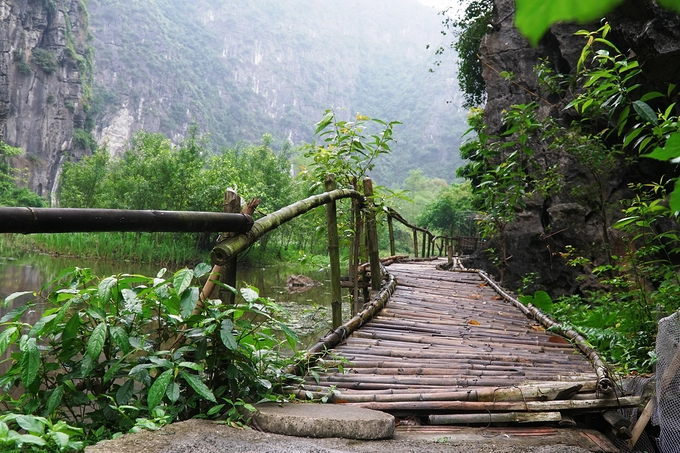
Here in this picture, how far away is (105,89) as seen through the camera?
59.6 meters

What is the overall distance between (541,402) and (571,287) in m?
6.36

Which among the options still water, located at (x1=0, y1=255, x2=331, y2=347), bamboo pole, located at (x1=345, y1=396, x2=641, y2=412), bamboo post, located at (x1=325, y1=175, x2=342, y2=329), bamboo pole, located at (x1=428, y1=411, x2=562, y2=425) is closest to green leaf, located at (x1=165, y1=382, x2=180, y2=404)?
bamboo pole, located at (x1=345, y1=396, x2=641, y2=412)

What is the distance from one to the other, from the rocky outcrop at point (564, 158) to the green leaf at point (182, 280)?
4009mm

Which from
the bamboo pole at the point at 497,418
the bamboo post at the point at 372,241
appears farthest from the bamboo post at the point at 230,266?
the bamboo post at the point at 372,241

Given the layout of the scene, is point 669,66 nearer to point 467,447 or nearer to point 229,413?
point 467,447

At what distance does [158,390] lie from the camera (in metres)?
1.28

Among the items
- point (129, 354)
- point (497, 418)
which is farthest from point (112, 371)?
point (497, 418)

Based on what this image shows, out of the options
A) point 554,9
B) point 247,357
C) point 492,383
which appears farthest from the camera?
point 492,383

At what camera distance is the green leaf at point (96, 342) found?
1.30 m

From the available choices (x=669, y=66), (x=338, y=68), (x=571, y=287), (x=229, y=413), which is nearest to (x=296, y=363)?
(x=229, y=413)

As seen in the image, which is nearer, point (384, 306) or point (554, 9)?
point (554, 9)

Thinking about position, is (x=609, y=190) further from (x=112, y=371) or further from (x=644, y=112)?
(x=112, y=371)

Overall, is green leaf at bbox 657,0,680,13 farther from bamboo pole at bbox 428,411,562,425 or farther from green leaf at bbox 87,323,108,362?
Result: bamboo pole at bbox 428,411,562,425

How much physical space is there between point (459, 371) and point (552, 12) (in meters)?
2.13
